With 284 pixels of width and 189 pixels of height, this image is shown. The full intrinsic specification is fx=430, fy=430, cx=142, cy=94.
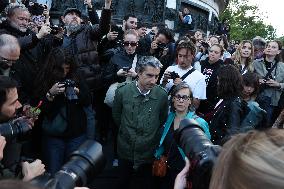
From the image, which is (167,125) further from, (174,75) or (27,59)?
(27,59)

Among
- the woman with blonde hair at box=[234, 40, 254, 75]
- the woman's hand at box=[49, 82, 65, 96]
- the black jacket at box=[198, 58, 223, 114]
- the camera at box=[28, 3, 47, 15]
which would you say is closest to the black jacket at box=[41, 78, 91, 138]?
the woman's hand at box=[49, 82, 65, 96]

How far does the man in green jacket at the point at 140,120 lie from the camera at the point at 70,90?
637mm

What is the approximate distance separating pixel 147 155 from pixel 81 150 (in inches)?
101

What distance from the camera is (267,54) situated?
750cm

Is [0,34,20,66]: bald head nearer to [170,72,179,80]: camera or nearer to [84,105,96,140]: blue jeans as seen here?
[84,105,96,140]: blue jeans

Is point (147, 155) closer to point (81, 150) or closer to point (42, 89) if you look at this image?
point (42, 89)

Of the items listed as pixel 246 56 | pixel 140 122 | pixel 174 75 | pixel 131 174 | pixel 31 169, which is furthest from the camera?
pixel 246 56

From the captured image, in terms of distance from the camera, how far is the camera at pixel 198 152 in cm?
213

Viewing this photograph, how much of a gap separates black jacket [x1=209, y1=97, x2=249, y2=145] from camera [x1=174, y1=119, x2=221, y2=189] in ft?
6.63

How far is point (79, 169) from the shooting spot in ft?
7.05

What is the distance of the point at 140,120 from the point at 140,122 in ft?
0.07

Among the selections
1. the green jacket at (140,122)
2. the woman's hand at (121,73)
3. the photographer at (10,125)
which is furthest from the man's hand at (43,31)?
the photographer at (10,125)

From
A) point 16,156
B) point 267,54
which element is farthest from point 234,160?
point 267,54

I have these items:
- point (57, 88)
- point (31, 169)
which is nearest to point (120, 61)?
point (57, 88)
